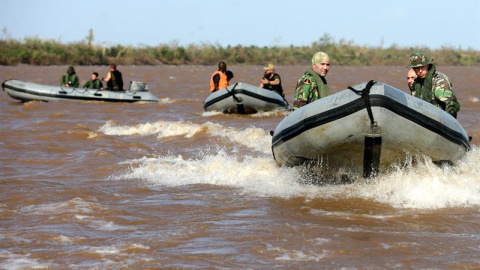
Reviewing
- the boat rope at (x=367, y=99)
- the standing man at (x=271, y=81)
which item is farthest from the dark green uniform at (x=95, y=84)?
the boat rope at (x=367, y=99)

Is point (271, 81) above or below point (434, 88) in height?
below

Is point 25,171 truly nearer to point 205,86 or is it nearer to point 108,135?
point 108,135

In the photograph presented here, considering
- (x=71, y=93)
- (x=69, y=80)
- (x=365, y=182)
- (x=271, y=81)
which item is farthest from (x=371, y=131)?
(x=69, y=80)

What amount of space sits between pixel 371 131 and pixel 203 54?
174ft

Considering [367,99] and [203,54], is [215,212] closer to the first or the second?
[367,99]

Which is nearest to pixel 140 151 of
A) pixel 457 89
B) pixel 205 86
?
pixel 457 89

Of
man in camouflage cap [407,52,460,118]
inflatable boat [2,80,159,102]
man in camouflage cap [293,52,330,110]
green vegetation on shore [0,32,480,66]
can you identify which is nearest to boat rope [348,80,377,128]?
man in camouflage cap [407,52,460,118]

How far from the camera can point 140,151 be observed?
11.9 metres

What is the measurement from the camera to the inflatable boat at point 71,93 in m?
21.3

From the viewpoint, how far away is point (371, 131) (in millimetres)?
7172

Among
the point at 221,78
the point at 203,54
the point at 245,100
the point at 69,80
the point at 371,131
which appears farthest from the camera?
the point at 203,54

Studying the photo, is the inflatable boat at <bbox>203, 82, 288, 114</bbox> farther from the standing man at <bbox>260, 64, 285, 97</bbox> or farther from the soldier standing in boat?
the soldier standing in boat

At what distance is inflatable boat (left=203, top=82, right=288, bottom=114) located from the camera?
57.0 ft

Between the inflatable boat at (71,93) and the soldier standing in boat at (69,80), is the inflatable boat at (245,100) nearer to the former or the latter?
the inflatable boat at (71,93)
